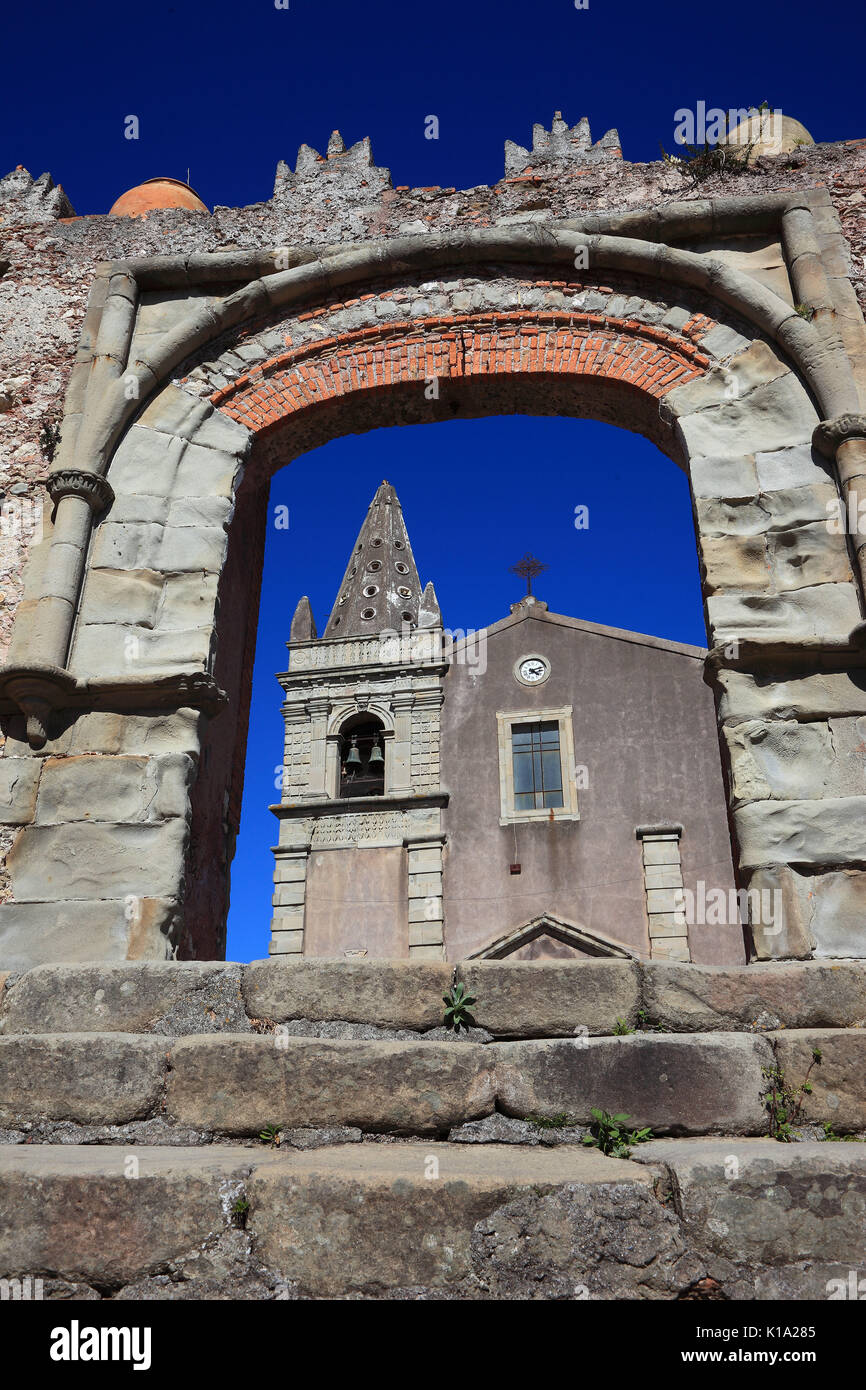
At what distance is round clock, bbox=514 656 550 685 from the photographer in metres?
23.5

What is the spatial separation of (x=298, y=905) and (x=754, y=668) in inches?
692

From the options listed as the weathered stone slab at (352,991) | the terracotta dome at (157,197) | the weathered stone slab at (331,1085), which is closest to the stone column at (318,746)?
the terracotta dome at (157,197)

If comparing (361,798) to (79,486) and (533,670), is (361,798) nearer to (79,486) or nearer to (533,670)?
(533,670)

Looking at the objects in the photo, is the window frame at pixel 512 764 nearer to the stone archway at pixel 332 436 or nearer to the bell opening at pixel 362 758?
the bell opening at pixel 362 758

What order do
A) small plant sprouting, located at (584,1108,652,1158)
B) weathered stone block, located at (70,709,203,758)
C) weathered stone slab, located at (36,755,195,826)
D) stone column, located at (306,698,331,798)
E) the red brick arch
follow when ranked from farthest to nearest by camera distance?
1. stone column, located at (306,698,331,798)
2. the red brick arch
3. weathered stone block, located at (70,709,203,758)
4. weathered stone slab, located at (36,755,195,826)
5. small plant sprouting, located at (584,1108,652,1158)

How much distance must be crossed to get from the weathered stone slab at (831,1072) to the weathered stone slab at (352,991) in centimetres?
127

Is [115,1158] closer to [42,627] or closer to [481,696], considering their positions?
[42,627]

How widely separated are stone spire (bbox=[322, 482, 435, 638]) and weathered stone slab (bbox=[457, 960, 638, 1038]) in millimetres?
23620

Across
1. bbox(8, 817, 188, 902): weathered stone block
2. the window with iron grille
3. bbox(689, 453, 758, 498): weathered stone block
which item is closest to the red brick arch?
bbox(689, 453, 758, 498): weathered stone block

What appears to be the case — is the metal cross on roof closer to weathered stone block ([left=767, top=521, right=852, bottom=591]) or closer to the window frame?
the window frame

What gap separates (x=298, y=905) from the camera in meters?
21.5

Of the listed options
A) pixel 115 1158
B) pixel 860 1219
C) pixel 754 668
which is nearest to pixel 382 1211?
pixel 115 1158

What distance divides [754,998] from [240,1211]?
81.5 inches
